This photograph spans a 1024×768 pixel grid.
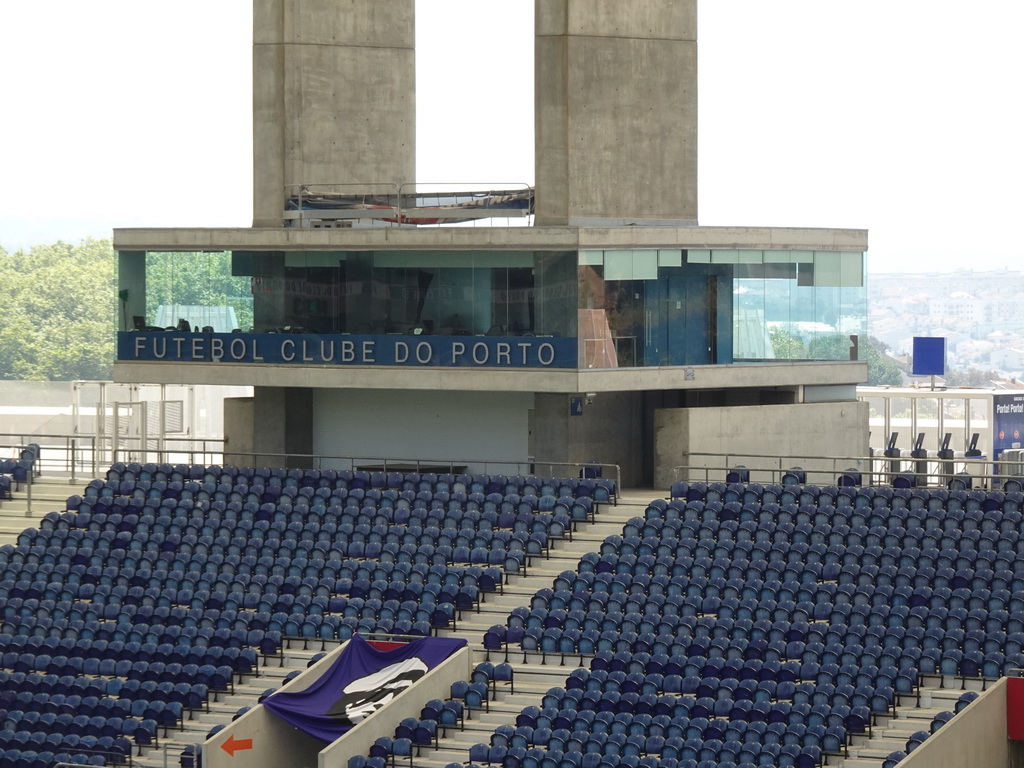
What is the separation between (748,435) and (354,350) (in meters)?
6.85

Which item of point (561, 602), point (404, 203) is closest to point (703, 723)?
point (561, 602)

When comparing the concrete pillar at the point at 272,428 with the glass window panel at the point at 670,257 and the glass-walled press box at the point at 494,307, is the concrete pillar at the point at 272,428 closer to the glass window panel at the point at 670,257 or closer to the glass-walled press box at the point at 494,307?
the glass-walled press box at the point at 494,307

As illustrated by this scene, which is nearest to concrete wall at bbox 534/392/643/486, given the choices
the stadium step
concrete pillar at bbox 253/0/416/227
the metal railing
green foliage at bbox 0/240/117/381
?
the metal railing

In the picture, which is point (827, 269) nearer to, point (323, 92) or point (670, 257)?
point (670, 257)

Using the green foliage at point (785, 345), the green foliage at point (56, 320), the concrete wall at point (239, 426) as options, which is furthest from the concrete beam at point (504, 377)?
the green foliage at point (56, 320)

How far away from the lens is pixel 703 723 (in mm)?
20312

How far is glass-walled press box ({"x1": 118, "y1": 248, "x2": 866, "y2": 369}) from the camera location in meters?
28.2

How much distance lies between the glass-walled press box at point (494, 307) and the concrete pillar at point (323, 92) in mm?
1732

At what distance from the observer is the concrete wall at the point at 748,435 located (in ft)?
94.0

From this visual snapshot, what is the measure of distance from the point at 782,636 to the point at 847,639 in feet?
2.84

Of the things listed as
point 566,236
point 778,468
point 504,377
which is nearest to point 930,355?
point 778,468

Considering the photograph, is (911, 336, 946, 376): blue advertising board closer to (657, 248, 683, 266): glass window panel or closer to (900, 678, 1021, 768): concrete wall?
(657, 248, 683, 266): glass window panel

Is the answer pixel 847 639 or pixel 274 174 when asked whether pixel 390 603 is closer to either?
pixel 847 639

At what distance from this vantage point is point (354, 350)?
29312 millimetres
